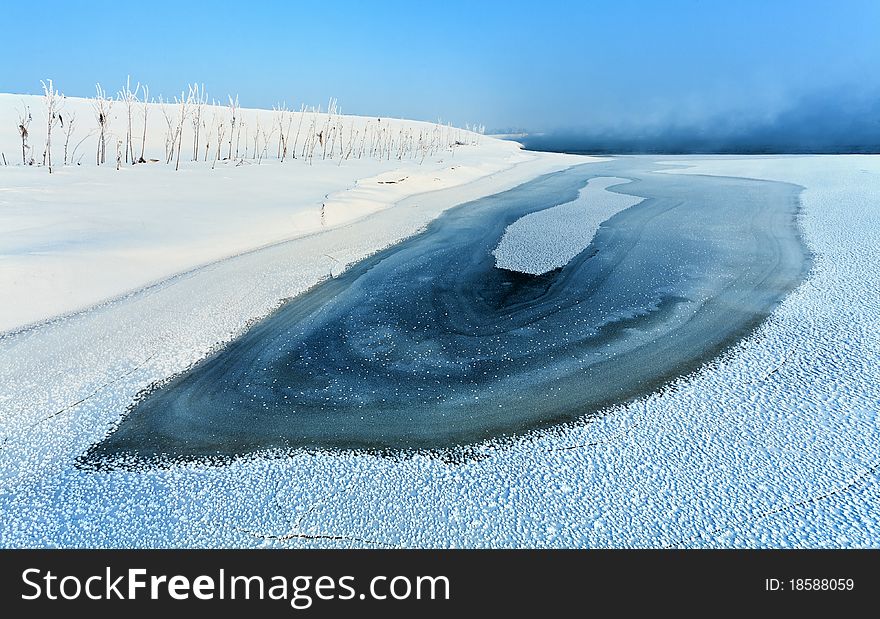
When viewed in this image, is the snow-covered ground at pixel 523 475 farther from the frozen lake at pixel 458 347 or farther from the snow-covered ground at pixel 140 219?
the snow-covered ground at pixel 140 219

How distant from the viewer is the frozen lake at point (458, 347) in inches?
72.5

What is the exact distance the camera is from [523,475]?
157cm

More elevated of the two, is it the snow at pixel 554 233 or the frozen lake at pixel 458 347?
the snow at pixel 554 233

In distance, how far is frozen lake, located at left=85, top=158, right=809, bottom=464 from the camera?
184 cm

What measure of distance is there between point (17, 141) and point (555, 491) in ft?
57.5

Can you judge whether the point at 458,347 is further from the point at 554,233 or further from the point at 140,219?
the point at 140,219

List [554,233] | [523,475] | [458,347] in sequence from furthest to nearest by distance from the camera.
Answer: [554,233], [458,347], [523,475]

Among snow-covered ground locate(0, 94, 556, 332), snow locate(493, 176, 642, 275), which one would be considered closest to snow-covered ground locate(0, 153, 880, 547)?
snow-covered ground locate(0, 94, 556, 332)

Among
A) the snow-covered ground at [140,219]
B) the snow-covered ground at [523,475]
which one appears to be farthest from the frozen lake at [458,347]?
the snow-covered ground at [140,219]

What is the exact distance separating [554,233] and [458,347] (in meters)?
2.78

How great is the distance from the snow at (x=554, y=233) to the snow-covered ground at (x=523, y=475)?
1768 millimetres

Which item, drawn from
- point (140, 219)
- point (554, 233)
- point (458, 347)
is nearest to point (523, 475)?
point (458, 347)

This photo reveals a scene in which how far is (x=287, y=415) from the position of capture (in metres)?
1.91
